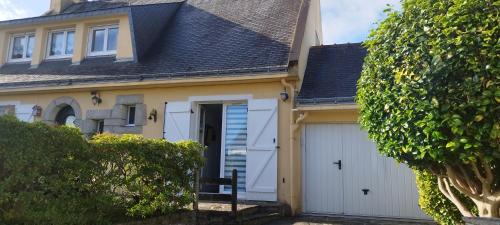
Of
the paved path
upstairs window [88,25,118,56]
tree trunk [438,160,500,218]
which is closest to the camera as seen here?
tree trunk [438,160,500,218]

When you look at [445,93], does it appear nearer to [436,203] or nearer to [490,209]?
[490,209]

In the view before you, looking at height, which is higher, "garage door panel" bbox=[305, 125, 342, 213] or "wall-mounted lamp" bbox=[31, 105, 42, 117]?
"wall-mounted lamp" bbox=[31, 105, 42, 117]

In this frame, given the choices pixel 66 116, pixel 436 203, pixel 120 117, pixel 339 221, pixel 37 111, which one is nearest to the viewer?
pixel 436 203

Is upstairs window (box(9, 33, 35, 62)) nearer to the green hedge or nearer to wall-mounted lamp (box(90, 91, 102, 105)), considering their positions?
wall-mounted lamp (box(90, 91, 102, 105))

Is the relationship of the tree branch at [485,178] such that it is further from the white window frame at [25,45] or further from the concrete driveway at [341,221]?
the white window frame at [25,45]

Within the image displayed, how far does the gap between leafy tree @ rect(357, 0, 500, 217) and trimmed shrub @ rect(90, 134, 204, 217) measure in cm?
319

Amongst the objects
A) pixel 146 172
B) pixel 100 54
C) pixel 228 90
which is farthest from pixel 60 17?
pixel 146 172

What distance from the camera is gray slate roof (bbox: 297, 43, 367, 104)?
29.4ft

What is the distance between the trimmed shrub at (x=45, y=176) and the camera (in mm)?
4219

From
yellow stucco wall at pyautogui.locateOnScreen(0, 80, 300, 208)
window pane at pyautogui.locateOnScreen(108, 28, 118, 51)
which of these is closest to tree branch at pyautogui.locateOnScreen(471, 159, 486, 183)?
yellow stucco wall at pyautogui.locateOnScreen(0, 80, 300, 208)

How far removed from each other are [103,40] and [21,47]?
3179 mm

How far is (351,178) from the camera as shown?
891cm

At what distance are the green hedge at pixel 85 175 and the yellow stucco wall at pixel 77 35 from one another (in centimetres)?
548

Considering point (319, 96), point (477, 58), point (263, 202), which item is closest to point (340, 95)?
point (319, 96)
